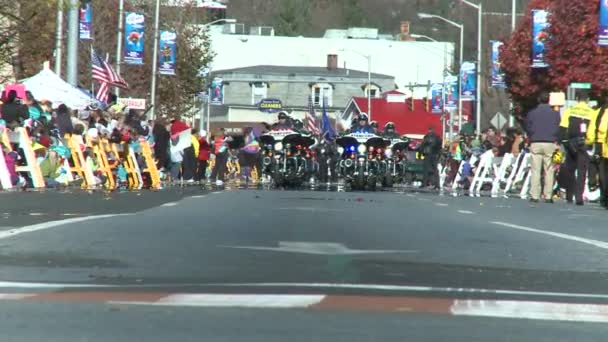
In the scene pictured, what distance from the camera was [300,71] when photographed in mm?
158250

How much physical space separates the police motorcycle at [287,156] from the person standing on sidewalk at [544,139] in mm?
10572

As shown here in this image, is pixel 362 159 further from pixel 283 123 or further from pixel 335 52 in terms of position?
pixel 335 52

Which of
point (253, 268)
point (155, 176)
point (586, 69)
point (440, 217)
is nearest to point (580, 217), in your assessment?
point (440, 217)

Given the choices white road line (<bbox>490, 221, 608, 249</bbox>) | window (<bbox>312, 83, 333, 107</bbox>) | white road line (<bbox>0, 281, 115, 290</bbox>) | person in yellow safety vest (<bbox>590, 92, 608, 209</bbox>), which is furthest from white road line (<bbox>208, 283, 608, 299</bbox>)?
window (<bbox>312, 83, 333, 107</bbox>)

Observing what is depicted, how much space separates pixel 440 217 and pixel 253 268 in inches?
373

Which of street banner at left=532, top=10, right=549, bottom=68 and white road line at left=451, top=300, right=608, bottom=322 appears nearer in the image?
white road line at left=451, top=300, right=608, bottom=322

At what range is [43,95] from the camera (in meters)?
40.9

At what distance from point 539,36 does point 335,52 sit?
347 ft

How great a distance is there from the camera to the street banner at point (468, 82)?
75.1 meters

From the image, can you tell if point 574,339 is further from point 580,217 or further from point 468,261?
point 580,217

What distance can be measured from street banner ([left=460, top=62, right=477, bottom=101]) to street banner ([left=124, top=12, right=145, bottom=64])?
58.7ft

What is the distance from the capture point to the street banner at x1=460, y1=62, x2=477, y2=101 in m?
75.1

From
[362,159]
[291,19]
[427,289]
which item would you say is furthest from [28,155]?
[291,19]

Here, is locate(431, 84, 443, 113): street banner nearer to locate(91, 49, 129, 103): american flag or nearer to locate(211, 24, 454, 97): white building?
locate(91, 49, 129, 103): american flag
